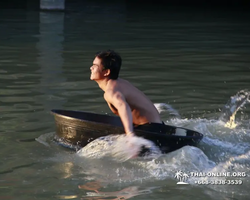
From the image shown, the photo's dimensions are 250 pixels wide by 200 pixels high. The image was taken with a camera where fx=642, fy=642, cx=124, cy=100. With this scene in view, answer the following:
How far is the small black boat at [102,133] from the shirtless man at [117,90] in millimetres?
165

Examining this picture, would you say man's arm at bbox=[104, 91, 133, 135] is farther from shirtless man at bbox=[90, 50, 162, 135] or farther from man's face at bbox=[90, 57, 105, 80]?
man's face at bbox=[90, 57, 105, 80]

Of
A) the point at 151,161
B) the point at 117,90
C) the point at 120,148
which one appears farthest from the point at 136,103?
the point at 151,161

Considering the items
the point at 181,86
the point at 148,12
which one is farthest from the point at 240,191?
the point at 148,12

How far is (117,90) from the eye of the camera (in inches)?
266

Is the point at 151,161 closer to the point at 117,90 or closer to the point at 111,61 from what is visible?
the point at 117,90

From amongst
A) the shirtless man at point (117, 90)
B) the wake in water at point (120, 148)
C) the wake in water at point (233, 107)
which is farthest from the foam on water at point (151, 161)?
the wake in water at point (233, 107)

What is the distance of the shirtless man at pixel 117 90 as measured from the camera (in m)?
6.74

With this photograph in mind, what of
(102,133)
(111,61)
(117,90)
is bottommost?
(102,133)

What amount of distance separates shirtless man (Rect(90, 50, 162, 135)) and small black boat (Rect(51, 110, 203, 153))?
0.17 meters

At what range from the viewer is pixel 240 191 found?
5750 mm

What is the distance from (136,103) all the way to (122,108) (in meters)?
0.42

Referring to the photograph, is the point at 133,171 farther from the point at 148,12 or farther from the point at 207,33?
the point at 148,12

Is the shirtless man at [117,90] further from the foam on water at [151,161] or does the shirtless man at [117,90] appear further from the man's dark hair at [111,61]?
the foam on water at [151,161]

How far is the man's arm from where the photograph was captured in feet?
21.0
